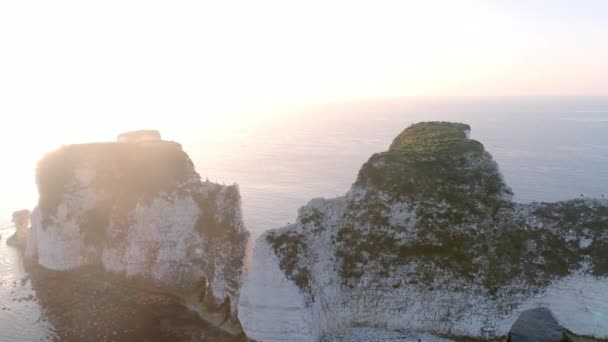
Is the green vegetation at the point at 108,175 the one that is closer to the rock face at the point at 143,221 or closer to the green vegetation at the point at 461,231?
the rock face at the point at 143,221

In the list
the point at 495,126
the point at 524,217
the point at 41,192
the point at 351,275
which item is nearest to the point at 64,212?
the point at 41,192

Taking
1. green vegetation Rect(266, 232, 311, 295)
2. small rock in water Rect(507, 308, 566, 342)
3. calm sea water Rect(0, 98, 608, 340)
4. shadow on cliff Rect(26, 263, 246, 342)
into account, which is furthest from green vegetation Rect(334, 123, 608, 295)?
calm sea water Rect(0, 98, 608, 340)

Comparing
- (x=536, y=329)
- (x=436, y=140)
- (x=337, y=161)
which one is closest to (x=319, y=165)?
(x=337, y=161)

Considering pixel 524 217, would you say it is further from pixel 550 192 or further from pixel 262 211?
pixel 550 192

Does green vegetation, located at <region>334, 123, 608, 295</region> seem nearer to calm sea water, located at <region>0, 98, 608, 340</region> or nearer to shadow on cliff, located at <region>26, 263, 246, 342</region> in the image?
shadow on cliff, located at <region>26, 263, 246, 342</region>

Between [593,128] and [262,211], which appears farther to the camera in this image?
[593,128]
